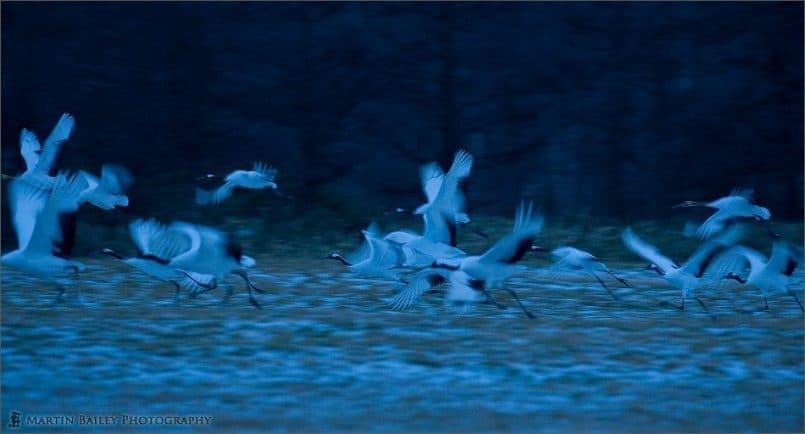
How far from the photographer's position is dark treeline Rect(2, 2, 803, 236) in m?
12.4

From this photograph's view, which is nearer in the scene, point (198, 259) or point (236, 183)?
point (198, 259)

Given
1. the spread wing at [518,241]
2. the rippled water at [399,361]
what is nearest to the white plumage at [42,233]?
the rippled water at [399,361]

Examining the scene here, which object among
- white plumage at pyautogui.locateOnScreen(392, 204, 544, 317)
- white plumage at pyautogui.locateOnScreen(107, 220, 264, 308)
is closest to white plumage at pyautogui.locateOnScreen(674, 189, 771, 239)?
white plumage at pyautogui.locateOnScreen(392, 204, 544, 317)

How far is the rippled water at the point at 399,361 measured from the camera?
556 centimetres

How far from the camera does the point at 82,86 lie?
481 inches

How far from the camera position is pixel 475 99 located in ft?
41.4

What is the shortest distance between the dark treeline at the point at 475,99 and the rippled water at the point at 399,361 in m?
4.10

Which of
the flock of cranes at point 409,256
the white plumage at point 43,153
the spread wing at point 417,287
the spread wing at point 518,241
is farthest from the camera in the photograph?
the white plumage at point 43,153

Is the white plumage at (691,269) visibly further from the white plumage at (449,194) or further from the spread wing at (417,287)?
the spread wing at (417,287)

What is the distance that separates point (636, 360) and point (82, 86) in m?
7.77

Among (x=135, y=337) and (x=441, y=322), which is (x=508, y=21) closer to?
(x=441, y=322)

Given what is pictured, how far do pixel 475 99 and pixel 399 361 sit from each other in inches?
259

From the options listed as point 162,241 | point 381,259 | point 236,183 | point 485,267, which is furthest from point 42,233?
point 485,267

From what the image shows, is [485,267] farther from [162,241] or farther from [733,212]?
[733,212]
